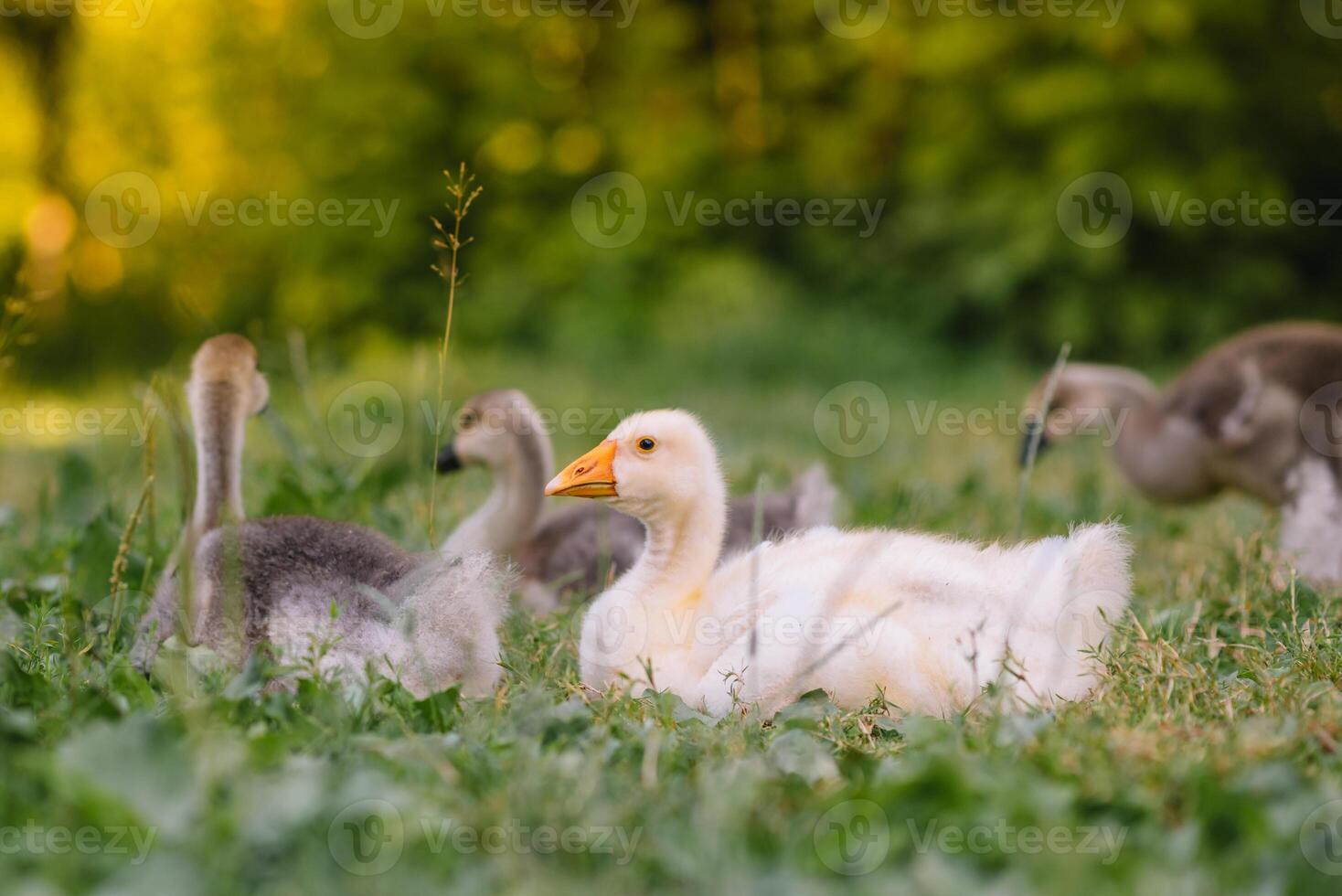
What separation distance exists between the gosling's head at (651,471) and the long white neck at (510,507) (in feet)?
4.13

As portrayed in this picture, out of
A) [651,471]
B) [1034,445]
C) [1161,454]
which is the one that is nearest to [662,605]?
[651,471]

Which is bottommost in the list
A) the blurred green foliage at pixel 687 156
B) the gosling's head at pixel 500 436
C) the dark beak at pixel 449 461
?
the dark beak at pixel 449 461

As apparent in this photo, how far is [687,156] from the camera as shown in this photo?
1384 cm

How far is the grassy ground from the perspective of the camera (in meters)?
2.18

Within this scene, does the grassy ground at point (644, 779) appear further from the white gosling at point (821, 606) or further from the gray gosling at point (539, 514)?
the gray gosling at point (539, 514)

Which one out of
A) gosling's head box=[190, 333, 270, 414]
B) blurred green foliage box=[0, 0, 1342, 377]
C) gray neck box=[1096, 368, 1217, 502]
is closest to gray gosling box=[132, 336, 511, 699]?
gosling's head box=[190, 333, 270, 414]

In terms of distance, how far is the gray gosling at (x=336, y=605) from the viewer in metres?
3.32

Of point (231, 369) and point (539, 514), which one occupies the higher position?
point (231, 369)

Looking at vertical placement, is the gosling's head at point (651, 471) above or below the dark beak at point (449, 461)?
above

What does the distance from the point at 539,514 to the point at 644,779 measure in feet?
9.03

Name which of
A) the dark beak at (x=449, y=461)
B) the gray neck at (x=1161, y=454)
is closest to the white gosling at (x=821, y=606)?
the dark beak at (x=449, y=461)

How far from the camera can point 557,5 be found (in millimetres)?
14391

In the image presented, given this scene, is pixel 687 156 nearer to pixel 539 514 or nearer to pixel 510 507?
pixel 539 514

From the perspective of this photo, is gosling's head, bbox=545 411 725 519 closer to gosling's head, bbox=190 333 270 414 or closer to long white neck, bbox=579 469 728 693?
long white neck, bbox=579 469 728 693
